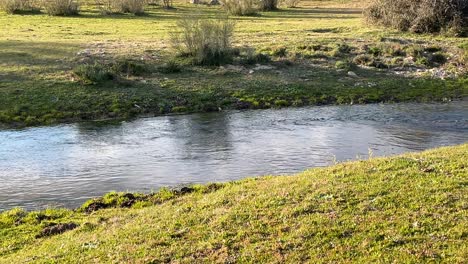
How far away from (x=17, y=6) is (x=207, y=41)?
87.3 feet

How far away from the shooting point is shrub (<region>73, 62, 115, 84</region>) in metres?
24.0

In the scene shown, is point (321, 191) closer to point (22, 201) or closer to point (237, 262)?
point (237, 262)

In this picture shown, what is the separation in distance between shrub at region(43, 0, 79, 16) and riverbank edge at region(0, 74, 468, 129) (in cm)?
2528

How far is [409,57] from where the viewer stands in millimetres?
28953

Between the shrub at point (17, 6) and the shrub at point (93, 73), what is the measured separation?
2663 cm

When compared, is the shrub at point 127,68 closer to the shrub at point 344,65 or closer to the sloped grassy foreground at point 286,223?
the shrub at point 344,65

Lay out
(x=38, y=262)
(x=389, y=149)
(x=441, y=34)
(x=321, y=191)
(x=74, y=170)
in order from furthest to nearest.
Answer: 1. (x=441, y=34)
2. (x=389, y=149)
3. (x=74, y=170)
4. (x=321, y=191)
5. (x=38, y=262)

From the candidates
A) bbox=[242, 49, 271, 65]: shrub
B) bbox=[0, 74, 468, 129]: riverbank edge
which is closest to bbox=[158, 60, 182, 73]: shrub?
bbox=[0, 74, 468, 129]: riverbank edge

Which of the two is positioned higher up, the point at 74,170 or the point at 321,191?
the point at 321,191

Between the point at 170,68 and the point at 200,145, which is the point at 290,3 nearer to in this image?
the point at 170,68

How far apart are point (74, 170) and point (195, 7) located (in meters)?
41.9

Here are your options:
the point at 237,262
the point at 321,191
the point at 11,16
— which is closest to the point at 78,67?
the point at 321,191

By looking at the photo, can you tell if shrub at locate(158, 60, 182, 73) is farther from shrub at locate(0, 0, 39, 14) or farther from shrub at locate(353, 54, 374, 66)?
shrub at locate(0, 0, 39, 14)

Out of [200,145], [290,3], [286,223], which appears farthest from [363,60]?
[290,3]
